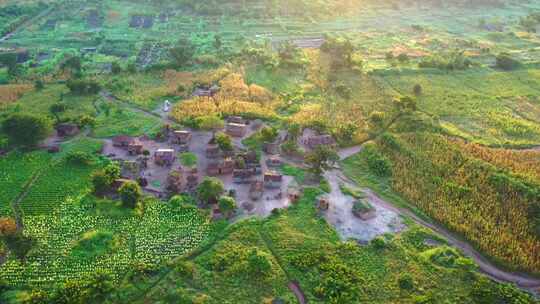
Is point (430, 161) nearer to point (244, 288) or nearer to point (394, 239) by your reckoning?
point (394, 239)

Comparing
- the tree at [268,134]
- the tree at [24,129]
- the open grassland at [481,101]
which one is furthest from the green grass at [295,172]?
the tree at [24,129]

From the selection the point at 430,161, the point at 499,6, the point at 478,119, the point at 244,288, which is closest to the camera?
the point at 244,288

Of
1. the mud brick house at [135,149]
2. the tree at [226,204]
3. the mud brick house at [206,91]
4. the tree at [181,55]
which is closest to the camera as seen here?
the tree at [226,204]

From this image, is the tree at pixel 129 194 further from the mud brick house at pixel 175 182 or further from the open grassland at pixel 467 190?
the open grassland at pixel 467 190

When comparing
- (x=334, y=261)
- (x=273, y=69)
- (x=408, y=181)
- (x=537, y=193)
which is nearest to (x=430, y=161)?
(x=408, y=181)

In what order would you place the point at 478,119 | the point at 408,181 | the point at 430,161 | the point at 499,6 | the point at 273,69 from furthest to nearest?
the point at 499,6 < the point at 273,69 < the point at 478,119 < the point at 430,161 < the point at 408,181

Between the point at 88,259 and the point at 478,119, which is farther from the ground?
the point at 478,119
